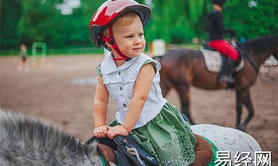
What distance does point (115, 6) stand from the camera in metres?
1.39

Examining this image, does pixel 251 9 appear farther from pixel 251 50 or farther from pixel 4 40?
pixel 4 40

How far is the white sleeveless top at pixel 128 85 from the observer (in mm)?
1464

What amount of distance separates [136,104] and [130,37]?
0.27 metres

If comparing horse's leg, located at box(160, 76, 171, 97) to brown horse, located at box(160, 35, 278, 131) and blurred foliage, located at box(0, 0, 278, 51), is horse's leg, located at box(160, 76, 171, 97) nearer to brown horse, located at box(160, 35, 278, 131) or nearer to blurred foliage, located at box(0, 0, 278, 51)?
brown horse, located at box(160, 35, 278, 131)

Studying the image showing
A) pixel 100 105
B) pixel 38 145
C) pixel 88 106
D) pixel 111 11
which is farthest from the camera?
pixel 88 106

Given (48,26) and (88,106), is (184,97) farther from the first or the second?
(48,26)

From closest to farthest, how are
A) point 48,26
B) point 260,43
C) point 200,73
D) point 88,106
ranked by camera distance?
point 200,73, point 260,43, point 88,106, point 48,26

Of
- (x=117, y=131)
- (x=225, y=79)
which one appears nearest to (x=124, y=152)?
(x=117, y=131)

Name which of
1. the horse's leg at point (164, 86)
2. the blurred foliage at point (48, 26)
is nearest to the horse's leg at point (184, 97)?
the horse's leg at point (164, 86)

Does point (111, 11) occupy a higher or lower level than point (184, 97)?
higher

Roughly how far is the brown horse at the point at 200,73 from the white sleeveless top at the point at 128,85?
4.17 metres

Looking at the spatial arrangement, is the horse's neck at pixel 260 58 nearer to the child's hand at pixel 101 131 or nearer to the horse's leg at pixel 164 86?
the horse's leg at pixel 164 86

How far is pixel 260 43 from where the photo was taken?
238 inches

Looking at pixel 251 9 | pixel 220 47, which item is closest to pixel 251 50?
pixel 220 47
